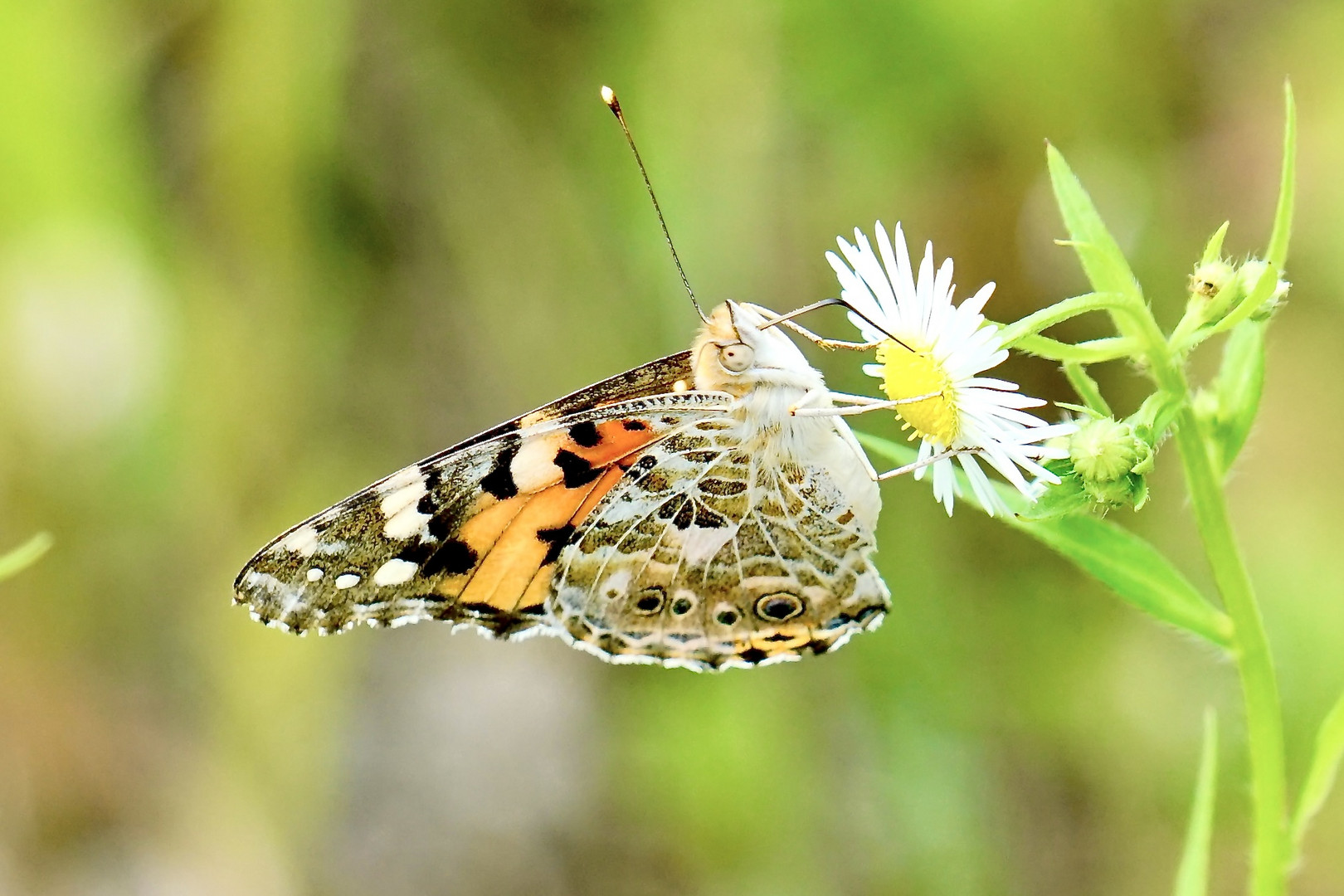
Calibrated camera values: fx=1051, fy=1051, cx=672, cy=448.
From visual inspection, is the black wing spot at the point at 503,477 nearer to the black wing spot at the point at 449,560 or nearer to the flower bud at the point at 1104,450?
the black wing spot at the point at 449,560

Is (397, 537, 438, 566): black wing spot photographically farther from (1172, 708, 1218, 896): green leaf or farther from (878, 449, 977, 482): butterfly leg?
(1172, 708, 1218, 896): green leaf

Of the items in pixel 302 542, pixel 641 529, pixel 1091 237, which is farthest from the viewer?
pixel 641 529

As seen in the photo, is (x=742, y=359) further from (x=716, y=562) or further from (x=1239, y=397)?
(x=1239, y=397)

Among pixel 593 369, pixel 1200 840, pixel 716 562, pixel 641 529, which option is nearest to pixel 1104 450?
pixel 1200 840

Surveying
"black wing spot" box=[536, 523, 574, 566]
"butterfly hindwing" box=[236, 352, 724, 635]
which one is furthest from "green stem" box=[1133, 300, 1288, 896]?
"black wing spot" box=[536, 523, 574, 566]

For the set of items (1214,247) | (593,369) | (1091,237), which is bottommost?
(1214,247)
